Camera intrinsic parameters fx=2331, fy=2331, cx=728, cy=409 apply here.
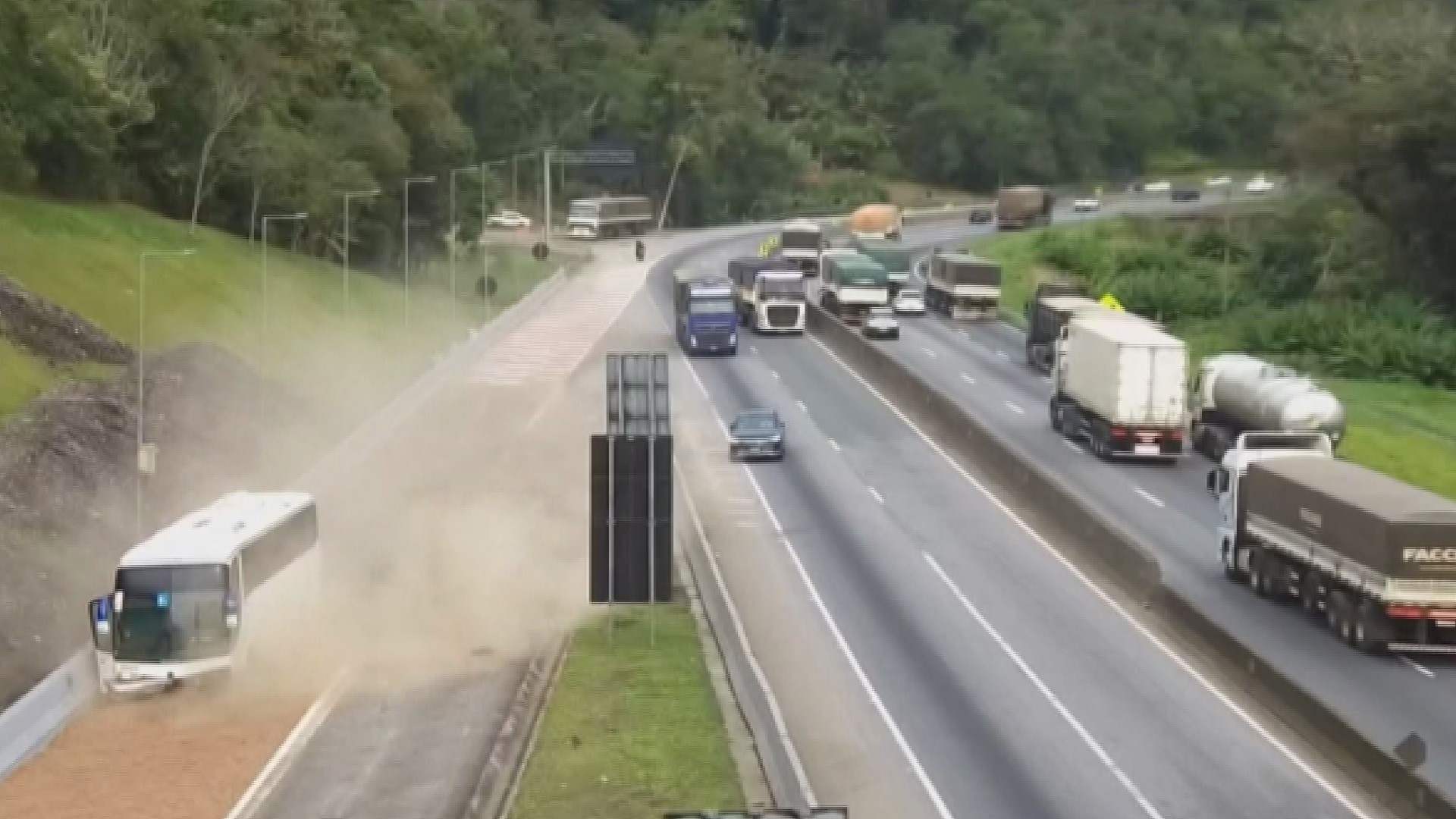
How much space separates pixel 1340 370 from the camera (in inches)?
3595

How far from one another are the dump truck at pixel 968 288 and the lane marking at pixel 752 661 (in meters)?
45.7

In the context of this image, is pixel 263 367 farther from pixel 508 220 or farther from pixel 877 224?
pixel 508 220

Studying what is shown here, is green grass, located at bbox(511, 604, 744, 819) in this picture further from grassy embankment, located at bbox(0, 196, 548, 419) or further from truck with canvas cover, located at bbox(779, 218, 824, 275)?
truck with canvas cover, located at bbox(779, 218, 824, 275)

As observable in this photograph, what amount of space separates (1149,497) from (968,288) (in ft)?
149

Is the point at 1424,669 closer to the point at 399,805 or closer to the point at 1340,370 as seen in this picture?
the point at 399,805

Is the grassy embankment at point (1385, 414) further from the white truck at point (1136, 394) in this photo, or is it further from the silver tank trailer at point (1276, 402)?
the white truck at point (1136, 394)

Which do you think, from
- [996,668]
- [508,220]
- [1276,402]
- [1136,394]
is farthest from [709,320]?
[508,220]

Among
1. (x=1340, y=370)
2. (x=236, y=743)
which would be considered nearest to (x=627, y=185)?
(x=1340, y=370)

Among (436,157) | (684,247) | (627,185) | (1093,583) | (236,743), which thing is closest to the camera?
(236,743)

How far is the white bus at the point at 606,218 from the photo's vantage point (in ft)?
502

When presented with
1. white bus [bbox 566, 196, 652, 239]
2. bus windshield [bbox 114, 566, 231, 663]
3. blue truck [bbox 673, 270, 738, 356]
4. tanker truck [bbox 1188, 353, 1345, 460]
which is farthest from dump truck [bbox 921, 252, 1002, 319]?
bus windshield [bbox 114, 566, 231, 663]

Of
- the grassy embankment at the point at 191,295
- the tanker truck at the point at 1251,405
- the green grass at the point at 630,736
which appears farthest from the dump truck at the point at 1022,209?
the green grass at the point at 630,736

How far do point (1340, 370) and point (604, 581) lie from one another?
5634 centimetres

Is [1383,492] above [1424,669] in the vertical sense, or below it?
above
